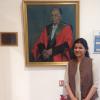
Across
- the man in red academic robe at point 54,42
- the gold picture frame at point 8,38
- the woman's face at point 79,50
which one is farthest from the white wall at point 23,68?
the woman's face at point 79,50

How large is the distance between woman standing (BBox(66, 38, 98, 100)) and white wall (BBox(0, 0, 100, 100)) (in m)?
0.24

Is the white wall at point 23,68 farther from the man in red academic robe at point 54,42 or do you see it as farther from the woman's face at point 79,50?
the woman's face at point 79,50

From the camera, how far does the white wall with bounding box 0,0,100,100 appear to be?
260 centimetres

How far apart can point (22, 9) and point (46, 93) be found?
1080mm

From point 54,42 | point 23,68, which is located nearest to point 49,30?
point 54,42

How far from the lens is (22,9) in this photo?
2576mm

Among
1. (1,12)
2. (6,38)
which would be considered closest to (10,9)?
(1,12)

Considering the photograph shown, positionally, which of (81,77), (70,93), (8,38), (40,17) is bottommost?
(70,93)

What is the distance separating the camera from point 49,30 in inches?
103

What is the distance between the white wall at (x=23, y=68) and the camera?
8.52 feet

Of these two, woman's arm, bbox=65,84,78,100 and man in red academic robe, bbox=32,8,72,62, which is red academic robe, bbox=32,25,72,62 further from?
woman's arm, bbox=65,84,78,100

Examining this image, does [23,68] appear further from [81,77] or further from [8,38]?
[81,77]

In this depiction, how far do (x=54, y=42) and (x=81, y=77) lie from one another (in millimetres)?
543

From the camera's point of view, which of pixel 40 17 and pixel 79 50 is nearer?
pixel 79 50
